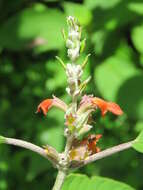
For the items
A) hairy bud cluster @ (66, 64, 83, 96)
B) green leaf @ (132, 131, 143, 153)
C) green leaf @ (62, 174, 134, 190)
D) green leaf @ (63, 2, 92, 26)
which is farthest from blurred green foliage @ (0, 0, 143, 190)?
hairy bud cluster @ (66, 64, 83, 96)

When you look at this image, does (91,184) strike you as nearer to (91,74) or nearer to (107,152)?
(107,152)

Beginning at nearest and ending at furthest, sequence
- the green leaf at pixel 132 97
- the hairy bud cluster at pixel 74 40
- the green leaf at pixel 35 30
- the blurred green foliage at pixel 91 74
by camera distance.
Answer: the hairy bud cluster at pixel 74 40, the green leaf at pixel 132 97, the blurred green foliage at pixel 91 74, the green leaf at pixel 35 30

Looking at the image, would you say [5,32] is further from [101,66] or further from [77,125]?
[77,125]

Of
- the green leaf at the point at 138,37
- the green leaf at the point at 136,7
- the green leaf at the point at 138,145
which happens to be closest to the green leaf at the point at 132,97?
the green leaf at the point at 138,37

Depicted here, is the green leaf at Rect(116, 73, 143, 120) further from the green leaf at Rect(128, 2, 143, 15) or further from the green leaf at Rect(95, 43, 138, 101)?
the green leaf at Rect(128, 2, 143, 15)

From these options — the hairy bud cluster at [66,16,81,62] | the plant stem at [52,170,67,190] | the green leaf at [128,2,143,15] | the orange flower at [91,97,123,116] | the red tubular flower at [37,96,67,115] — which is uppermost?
the hairy bud cluster at [66,16,81,62]

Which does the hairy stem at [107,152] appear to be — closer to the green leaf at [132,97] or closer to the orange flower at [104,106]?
the orange flower at [104,106]

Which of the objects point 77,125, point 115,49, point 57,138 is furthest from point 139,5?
point 77,125
